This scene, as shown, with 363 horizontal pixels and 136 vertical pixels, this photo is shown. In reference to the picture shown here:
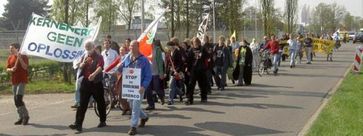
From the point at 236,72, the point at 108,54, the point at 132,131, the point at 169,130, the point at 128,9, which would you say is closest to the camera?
the point at 132,131

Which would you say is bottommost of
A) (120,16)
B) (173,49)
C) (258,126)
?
(258,126)

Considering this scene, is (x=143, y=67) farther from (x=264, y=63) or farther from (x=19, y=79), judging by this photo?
(x=264, y=63)

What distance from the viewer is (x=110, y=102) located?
13172mm

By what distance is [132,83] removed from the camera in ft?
34.2

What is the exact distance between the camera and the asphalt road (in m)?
10.8

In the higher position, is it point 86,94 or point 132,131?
point 86,94

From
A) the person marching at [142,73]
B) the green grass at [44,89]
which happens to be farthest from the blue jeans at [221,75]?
the person marching at [142,73]

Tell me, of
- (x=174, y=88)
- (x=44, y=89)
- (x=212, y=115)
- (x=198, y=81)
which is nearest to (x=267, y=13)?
(x=44, y=89)

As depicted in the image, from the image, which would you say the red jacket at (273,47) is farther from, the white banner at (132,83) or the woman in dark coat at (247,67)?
the white banner at (132,83)

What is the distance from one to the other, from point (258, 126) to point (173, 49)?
14.2ft

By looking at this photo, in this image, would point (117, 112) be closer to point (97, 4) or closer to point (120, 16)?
point (97, 4)

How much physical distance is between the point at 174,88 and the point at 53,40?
134 inches

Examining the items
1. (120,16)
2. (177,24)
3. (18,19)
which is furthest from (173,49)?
(18,19)

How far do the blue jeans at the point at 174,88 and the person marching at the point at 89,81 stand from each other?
12.4 feet
